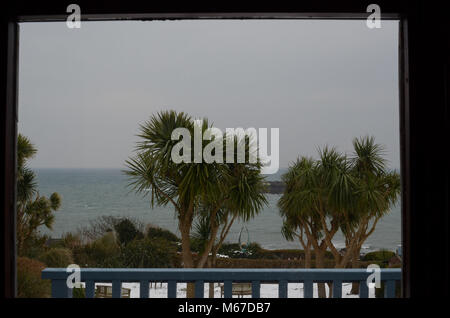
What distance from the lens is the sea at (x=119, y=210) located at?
1.67 meters

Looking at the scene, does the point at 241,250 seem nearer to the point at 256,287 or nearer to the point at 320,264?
the point at 256,287

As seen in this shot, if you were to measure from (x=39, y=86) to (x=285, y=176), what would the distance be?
1.18 meters

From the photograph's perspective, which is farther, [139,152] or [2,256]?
[139,152]

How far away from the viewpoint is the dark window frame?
1516 mm

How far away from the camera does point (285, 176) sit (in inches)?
65.7

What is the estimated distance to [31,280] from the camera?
166cm

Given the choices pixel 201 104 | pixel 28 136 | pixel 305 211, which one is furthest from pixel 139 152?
pixel 305 211

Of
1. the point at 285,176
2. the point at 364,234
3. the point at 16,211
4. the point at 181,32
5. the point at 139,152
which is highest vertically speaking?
the point at 181,32

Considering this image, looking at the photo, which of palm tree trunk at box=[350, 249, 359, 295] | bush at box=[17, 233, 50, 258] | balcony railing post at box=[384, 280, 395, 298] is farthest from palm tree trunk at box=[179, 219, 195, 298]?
balcony railing post at box=[384, 280, 395, 298]

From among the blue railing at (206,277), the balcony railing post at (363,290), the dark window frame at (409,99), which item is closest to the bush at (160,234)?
the blue railing at (206,277)

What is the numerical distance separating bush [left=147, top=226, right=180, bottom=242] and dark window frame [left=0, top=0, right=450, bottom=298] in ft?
1.90

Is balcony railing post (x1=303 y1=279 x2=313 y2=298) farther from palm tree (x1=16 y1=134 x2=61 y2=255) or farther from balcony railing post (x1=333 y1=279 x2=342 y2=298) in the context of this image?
palm tree (x1=16 y1=134 x2=61 y2=255)

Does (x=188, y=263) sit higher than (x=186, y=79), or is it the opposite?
(x=186, y=79)
